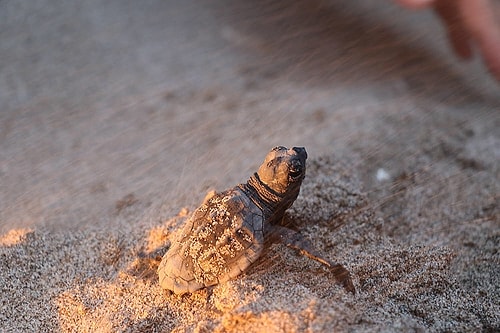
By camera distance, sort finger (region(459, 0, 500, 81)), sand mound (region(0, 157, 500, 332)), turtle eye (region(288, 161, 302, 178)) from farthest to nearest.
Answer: finger (region(459, 0, 500, 81))
turtle eye (region(288, 161, 302, 178))
sand mound (region(0, 157, 500, 332))

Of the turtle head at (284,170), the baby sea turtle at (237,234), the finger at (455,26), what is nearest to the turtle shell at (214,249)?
the baby sea turtle at (237,234)

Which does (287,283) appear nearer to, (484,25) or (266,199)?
(266,199)

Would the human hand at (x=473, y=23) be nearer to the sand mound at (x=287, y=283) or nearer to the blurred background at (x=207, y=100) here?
the blurred background at (x=207, y=100)

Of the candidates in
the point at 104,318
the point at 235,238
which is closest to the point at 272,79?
the point at 235,238

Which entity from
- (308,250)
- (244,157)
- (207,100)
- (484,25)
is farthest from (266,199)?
(484,25)

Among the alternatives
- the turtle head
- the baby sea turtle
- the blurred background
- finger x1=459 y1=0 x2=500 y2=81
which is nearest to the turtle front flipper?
the baby sea turtle

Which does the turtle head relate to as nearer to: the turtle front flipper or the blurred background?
the turtle front flipper

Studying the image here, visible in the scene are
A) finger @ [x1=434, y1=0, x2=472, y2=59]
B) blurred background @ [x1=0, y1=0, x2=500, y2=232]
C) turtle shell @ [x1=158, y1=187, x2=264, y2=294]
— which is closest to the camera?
turtle shell @ [x1=158, y1=187, x2=264, y2=294]

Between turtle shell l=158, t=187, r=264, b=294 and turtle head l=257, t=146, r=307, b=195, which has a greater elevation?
turtle head l=257, t=146, r=307, b=195
